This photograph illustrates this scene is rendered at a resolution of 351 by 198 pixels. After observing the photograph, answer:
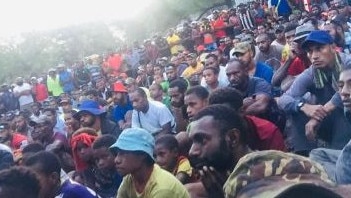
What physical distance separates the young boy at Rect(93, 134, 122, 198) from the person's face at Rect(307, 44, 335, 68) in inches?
75.1

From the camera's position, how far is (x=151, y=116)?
6809mm

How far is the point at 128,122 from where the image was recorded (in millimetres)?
7480

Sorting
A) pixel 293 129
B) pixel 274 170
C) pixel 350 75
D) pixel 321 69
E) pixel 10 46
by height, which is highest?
pixel 274 170

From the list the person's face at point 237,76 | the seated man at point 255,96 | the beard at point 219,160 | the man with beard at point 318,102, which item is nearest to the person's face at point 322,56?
the man with beard at point 318,102

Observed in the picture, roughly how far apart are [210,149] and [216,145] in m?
0.04

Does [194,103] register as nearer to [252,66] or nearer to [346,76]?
[252,66]

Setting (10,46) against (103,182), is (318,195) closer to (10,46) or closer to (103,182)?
(103,182)

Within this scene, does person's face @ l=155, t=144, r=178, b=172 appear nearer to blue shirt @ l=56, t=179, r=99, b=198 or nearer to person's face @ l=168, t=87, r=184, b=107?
blue shirt @ l=56, t=179, r=99, b=198

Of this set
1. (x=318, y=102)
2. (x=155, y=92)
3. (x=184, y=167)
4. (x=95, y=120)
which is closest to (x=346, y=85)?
(x=318, y=102)

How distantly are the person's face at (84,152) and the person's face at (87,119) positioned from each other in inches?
39.2

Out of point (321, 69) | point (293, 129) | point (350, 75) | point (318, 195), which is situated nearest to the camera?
point (318, 195)

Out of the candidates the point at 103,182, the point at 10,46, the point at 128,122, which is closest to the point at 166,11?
the point at 10,46

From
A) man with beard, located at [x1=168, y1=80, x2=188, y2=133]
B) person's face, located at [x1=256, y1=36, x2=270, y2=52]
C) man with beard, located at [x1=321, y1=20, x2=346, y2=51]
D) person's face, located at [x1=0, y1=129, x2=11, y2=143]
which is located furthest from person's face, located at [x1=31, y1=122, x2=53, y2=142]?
man with beard, located at [x1=321, y1=20, x2=346, y2=51]

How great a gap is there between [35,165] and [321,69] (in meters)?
2.20
